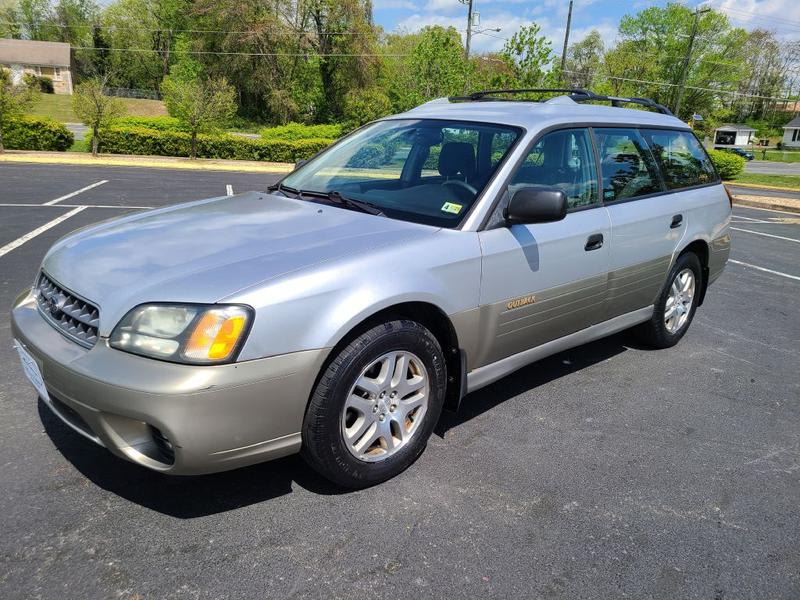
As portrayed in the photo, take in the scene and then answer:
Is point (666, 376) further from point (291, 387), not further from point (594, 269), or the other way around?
point (291, 387)

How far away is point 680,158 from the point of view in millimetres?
4621

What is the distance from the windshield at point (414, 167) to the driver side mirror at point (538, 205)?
0.24 m

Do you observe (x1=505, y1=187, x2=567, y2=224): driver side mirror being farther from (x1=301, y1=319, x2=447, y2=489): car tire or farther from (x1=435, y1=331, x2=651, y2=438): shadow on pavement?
(x1=435, y1=331, x2=651, y2=438): shadow on pavement

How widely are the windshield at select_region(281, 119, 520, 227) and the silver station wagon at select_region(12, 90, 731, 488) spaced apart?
0.01m

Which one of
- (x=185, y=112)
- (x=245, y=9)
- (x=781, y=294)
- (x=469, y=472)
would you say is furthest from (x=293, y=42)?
(x=469, y=472)

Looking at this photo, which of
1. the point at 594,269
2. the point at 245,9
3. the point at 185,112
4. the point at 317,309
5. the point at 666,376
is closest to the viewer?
the point at 317,309

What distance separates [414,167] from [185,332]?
204cm

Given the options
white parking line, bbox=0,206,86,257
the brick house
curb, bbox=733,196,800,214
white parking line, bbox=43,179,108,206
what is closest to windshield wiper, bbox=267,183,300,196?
white parking line, bbox=0,206,86,257

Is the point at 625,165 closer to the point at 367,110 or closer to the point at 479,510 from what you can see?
the point at 479,510

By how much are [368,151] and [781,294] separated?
5287 millimetres

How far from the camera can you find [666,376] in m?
4.34

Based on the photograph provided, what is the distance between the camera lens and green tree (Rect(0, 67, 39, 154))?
789 inches

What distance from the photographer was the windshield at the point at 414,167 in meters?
3.20

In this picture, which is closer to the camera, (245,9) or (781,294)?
(781,294)
